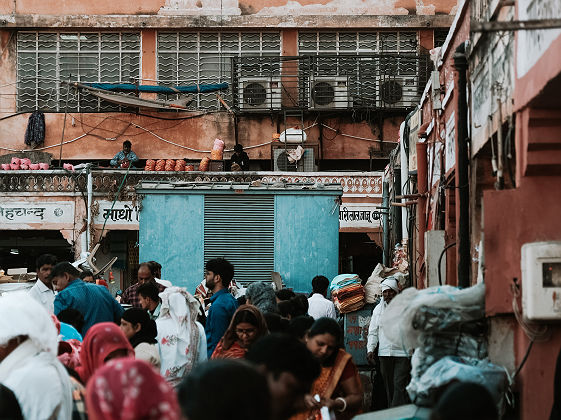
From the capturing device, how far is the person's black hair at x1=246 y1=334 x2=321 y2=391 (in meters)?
3.88

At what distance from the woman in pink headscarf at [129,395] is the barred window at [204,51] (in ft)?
77.3

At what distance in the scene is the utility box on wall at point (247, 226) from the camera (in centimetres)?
1688

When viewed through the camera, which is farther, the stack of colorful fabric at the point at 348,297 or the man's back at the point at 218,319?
the stack of colorful fabric at the point at 348,297

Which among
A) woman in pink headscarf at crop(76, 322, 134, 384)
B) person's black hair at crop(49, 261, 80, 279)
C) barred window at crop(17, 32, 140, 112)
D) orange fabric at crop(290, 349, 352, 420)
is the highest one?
barred window at crop(17, 32, 140, 112)

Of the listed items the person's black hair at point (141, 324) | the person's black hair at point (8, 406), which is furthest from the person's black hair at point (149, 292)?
the person's black hair at point (8, 406)

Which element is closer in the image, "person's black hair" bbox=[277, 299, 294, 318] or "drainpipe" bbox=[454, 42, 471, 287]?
"drainpipe" bbox=[454, 42, 471, 287]

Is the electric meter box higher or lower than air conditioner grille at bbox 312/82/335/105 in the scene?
lower

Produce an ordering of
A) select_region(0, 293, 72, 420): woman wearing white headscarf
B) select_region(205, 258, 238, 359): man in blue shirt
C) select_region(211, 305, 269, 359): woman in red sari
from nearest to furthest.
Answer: select_region(0, 293, 72, 420): woman wearing white headscarf < select_region(211, 305, 269, 359): woman in red sari < select_region(205, 258, 238, 359): man in blue shirt

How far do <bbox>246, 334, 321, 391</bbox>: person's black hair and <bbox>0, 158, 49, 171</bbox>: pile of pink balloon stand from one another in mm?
20436

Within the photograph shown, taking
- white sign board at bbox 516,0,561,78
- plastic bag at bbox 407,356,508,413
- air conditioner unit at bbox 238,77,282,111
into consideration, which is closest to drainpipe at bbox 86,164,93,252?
air conditioner unit at bbox 238,77,282,111

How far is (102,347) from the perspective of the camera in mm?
5066

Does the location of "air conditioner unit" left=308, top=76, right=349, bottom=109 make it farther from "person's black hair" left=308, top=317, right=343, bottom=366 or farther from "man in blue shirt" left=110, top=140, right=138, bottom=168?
"person's black hair" left=308, top=317, right=343, bottom=366

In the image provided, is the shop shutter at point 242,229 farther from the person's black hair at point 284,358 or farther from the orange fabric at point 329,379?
the person's black hair at point 284,358

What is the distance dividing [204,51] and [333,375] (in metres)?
21.0
